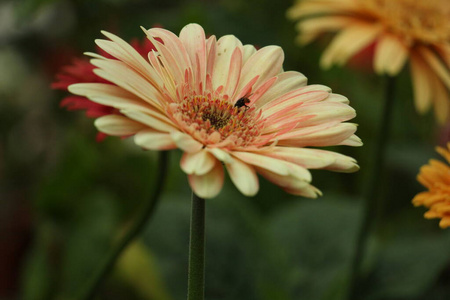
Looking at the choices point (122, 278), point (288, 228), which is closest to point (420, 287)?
point (288, 228)

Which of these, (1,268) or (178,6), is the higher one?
(178,6)

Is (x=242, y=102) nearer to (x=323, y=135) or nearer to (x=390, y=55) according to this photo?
(x=323, y=135)

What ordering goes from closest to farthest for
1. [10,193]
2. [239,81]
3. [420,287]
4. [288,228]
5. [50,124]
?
[239,81] < [420,287] < [288,228] < [10,193] < [50,124]

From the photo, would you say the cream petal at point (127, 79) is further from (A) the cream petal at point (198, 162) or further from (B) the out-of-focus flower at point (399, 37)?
(B) the out-of-focus flower at point (399, 37)

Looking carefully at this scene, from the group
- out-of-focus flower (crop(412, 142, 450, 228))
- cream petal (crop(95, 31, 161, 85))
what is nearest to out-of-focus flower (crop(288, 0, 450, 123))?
out-of-focus flower (crop(412, 142, 450, 228))

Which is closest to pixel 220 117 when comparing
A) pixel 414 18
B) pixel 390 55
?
pixel 390 55

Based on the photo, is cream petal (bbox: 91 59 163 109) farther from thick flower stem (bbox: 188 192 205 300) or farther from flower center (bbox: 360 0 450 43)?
flower center (bbox: 360 0 450 43)

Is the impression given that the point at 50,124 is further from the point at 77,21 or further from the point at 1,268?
the point at 1,268
